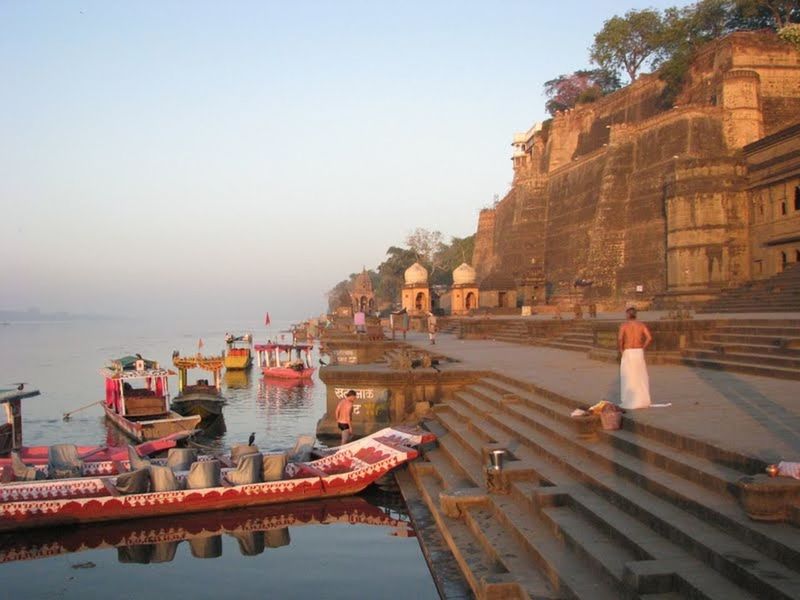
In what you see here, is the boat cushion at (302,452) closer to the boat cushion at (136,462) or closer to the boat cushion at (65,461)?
the boat cushion at (136,462)

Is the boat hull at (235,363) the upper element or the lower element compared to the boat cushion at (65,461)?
lower

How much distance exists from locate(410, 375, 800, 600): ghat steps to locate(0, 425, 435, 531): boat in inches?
72.8

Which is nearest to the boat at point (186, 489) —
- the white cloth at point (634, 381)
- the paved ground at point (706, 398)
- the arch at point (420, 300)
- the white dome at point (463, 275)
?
the paved ground at point (706, 398)

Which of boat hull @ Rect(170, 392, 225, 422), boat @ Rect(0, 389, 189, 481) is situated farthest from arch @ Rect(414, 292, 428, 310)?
boat @ Rect(0, 389, 189, 481)

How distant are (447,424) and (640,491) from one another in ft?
22.0

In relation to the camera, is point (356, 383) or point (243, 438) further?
point (243, 438)

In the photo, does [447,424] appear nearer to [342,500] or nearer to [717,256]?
[342,500]

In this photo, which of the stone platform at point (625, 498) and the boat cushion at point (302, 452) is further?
the boat cushion at point (302, 452)

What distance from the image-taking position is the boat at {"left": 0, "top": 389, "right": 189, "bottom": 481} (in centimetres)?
1307

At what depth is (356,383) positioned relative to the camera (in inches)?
623

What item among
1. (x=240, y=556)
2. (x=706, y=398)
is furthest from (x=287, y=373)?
(x=706, y=398)

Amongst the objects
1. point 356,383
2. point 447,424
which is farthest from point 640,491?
point 356,383

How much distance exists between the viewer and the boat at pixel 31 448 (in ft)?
42.9

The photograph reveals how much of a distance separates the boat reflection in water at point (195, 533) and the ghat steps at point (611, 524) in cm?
161
